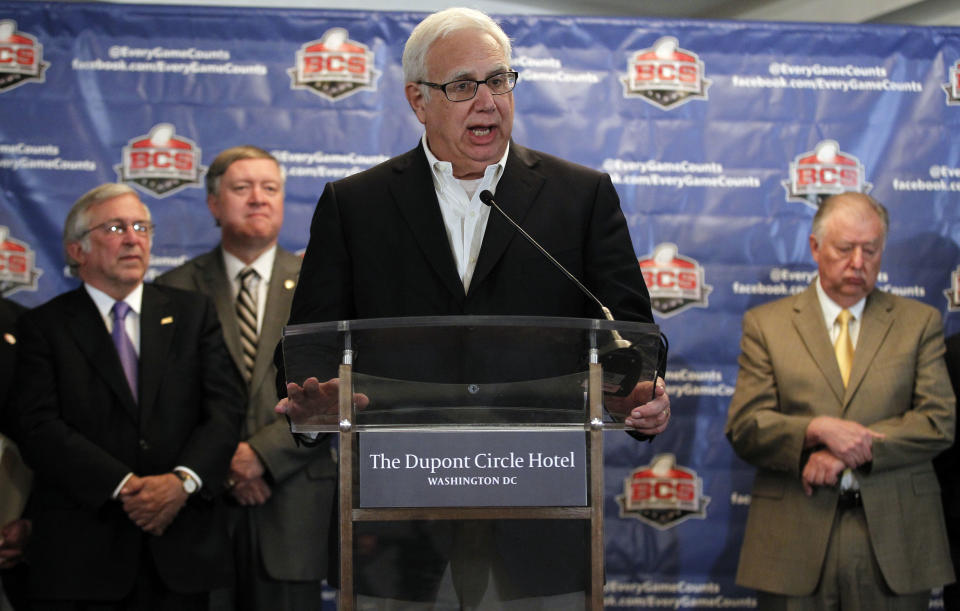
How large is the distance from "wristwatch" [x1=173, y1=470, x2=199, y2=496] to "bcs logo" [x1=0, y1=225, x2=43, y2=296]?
141 centimetres

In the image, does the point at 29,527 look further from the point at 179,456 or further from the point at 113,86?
the point at 113,86

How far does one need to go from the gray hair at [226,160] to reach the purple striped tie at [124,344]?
2.33 ft

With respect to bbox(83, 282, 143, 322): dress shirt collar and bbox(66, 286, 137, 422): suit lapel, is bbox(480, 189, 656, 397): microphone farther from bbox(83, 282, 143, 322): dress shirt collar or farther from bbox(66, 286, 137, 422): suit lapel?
bbox(83, 282, 143, 322): dress shirt collar

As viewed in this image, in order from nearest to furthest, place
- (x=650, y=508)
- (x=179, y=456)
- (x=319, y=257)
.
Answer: (x=319, y=257) < (x=179, y=456) < (x=650, y=508)

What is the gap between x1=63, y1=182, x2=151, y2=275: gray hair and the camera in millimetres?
3588

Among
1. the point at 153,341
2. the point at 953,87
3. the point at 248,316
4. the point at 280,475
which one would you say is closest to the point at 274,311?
the point at 248,316

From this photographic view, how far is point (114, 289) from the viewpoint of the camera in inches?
138

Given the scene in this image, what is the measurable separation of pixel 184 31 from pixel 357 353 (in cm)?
302

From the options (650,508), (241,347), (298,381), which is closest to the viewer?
(298,381)

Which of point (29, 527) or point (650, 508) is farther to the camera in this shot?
→ point (650, 508)

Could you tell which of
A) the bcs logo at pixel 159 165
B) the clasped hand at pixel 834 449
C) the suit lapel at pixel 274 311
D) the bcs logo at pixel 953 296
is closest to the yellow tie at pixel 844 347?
the clasped hand at pixel 834 449

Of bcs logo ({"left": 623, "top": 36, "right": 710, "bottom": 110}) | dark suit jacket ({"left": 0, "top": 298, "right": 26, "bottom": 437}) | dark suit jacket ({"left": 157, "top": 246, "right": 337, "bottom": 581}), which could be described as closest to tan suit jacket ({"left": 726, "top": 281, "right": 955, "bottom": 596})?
bcs logo ({"left": 623, "top": 36, "right": 710, "bottom": 110})

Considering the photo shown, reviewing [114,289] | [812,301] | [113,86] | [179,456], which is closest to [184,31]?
[113,86]

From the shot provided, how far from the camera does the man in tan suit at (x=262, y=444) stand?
11.5 feet
